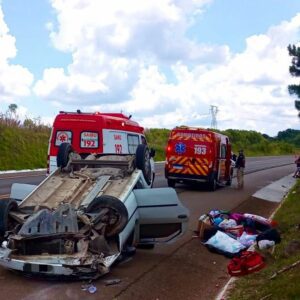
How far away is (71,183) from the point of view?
31.3ft

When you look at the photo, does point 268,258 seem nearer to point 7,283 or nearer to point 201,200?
point 7,283

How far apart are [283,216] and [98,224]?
7.12 meters

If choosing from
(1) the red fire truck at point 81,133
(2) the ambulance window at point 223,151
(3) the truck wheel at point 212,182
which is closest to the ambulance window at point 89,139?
(1) the red fire truck at point 81,133

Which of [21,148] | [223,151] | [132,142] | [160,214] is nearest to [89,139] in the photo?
[132,142]

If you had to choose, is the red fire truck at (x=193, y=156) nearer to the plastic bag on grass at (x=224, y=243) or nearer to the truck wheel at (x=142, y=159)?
the plastic bag on grass at (x=224, y=243)

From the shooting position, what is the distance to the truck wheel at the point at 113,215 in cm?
804

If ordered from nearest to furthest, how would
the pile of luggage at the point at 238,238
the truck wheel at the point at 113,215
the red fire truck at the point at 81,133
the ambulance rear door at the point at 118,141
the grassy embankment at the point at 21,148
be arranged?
1. the truck wheel at the point at 113,215
2. the pile of luggage at the point at 238,238
3. the red fire truck at the point at 81,133
4. the ambulance rear door at the point at 118,141
5. the grassy embankment at the point at 21,148

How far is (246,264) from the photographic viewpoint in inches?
342

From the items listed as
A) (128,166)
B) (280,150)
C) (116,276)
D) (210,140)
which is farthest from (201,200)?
(280,150)

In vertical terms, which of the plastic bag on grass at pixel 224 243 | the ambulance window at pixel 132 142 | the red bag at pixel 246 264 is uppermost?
the ambulance window at pixel 132 142

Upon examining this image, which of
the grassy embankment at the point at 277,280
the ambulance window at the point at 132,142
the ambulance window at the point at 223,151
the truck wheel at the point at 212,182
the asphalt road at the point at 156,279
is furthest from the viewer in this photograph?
the ambulance window at the point at 223,151

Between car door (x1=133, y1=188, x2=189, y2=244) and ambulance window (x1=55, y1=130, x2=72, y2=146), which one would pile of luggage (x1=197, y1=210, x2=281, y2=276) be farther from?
ambulance window (x1=55, y1=130, x2=72, y2=146)

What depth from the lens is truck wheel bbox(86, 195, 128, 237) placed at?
8.04 m

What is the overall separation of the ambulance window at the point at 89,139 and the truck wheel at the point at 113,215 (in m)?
7.98
